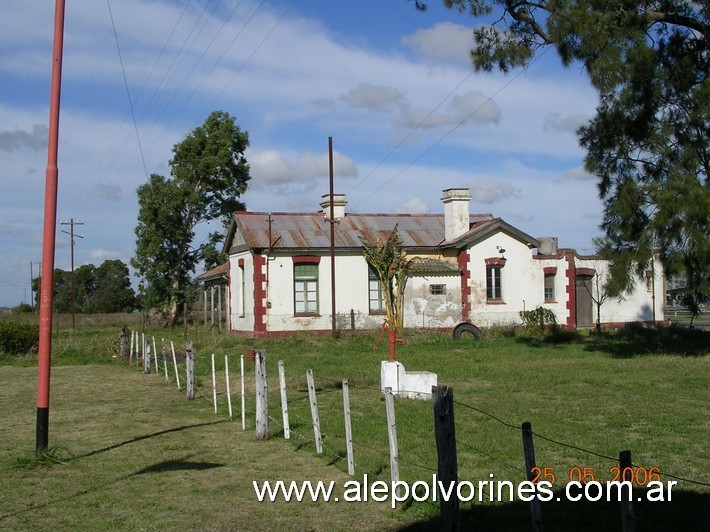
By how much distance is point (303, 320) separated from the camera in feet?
102

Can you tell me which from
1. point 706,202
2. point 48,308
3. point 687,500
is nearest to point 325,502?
point 687,500

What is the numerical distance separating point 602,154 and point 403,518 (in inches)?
672

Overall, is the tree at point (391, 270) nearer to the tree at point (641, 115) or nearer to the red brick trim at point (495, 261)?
the red brick trim at point (495, 261)

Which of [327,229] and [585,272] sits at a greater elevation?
[327,229]

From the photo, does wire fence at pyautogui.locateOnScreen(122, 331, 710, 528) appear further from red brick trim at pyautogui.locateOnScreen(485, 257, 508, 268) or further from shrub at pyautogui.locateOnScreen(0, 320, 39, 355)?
red brick trim at pyautogui.locateOnScreen(485, 257, 508, 268)

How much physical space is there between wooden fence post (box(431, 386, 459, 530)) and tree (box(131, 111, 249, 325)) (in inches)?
1526

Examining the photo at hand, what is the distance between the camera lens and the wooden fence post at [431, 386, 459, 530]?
250 inches

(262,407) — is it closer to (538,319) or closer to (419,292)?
(419,292)

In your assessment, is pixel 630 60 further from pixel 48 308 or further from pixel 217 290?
pixel 217 290

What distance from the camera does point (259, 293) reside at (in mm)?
30828

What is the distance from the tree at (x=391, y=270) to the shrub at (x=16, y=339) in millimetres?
12249

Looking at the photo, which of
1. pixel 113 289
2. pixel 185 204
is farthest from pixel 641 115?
pixel 113 289

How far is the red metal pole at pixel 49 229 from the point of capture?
10.1 m

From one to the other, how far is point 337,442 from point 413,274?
21.5m
